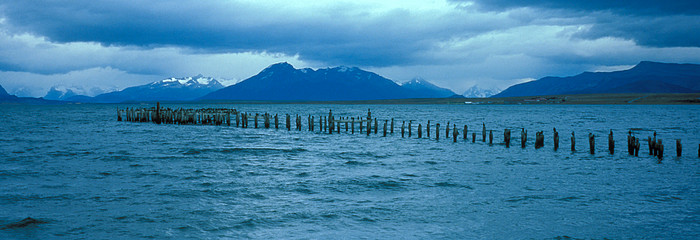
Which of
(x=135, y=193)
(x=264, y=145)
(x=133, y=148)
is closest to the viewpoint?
(x=135, y=193)

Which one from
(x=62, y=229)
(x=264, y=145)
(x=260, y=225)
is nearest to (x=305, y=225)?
(x=260, y=225)

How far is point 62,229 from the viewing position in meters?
12.3

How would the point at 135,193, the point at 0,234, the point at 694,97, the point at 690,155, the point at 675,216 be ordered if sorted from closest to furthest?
the point at 0,234
the point at 675,216
the point at 135,193
the point at 690,155
the point at 694,97

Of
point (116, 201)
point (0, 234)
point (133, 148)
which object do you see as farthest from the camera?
point (133, 148)

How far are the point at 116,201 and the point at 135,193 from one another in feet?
4.34

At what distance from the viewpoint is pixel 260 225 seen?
1287cm

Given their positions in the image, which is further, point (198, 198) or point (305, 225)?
point (198, 198)

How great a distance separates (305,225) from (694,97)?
646 feet

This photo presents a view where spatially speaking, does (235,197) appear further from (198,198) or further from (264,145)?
(264,145)

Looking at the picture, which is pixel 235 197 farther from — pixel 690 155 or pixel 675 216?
pixel 690 155

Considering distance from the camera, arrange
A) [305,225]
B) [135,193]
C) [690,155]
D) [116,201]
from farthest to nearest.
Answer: [690,155] < [135,193] < [116,201] < [305,225]

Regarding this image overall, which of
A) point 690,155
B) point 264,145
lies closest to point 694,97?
point 690,155

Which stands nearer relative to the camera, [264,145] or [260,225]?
[260,225]

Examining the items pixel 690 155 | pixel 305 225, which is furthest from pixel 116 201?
pixel 690 155
